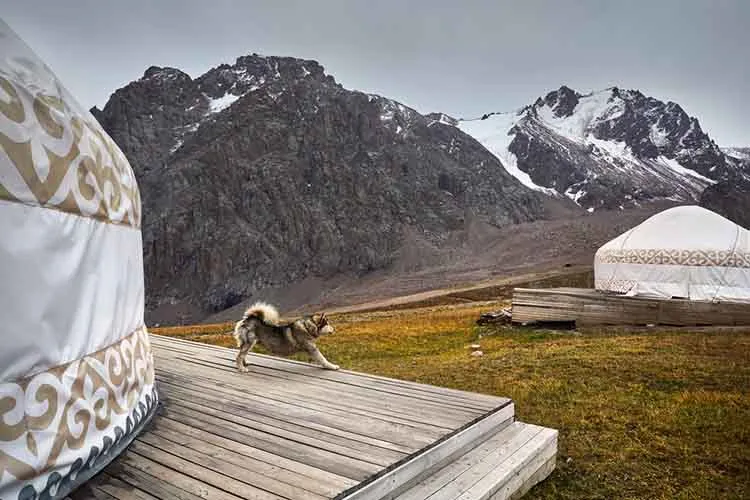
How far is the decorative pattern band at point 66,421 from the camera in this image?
7.71 ft

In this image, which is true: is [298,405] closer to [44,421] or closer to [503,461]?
[503,461]

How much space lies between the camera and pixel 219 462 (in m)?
3.01

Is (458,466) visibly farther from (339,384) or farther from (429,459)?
(339,384)

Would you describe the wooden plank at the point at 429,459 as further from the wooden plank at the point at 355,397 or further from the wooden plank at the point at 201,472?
the wooden plank at the point at 201,472

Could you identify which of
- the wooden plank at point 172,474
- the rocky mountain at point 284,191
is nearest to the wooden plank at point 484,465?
the wooden plank at point 172,474

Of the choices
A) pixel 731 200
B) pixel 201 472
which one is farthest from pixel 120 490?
pixel 731 200

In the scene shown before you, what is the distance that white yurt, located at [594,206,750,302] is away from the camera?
14758 mm

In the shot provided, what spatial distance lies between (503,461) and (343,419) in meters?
1.30

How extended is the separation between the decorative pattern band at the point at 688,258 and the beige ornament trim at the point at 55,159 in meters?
16.3

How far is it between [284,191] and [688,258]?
4673 inches

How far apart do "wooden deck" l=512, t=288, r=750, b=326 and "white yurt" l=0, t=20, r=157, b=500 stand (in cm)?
1329

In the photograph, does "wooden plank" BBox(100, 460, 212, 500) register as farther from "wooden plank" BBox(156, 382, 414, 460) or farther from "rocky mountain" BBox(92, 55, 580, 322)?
"rocky mountain" BBox(92, 55, 580, 322)

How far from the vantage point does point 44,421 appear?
258cm

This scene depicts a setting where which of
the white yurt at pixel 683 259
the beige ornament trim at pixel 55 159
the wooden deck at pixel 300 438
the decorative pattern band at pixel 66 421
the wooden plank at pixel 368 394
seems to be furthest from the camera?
the white yurt at pixel 683 259
